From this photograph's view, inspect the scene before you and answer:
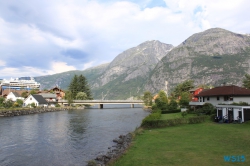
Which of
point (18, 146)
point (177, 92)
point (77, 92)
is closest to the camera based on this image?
point (18, 146)

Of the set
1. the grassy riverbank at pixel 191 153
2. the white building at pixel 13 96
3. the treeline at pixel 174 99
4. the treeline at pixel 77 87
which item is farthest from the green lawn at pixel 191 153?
the treeline at pixel 77 87

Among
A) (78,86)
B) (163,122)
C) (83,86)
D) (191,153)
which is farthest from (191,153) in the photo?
(83,86)

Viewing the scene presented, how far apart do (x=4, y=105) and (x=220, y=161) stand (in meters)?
97.2

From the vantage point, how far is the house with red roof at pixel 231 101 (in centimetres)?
4006

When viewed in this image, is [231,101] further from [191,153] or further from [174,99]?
[174,99]

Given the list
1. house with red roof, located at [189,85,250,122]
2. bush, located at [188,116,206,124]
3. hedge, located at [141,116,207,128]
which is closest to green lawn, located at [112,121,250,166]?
hedge, located at [141,116,207,128]

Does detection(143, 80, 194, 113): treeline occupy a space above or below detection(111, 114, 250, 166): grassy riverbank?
above

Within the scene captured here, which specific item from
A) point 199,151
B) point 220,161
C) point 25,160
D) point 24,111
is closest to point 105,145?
point 25,160

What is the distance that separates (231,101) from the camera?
50.7 metres

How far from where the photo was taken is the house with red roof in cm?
4006

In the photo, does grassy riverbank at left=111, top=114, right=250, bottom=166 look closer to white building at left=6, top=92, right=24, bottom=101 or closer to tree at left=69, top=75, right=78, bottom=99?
white building at left=6, top=92, right=24, bottom=101

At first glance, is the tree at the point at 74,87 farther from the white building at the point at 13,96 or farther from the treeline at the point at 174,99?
the treeline at the point at 174,99

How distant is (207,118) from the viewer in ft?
150

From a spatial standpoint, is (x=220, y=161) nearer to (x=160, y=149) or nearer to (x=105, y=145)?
(x=160, y=149)
